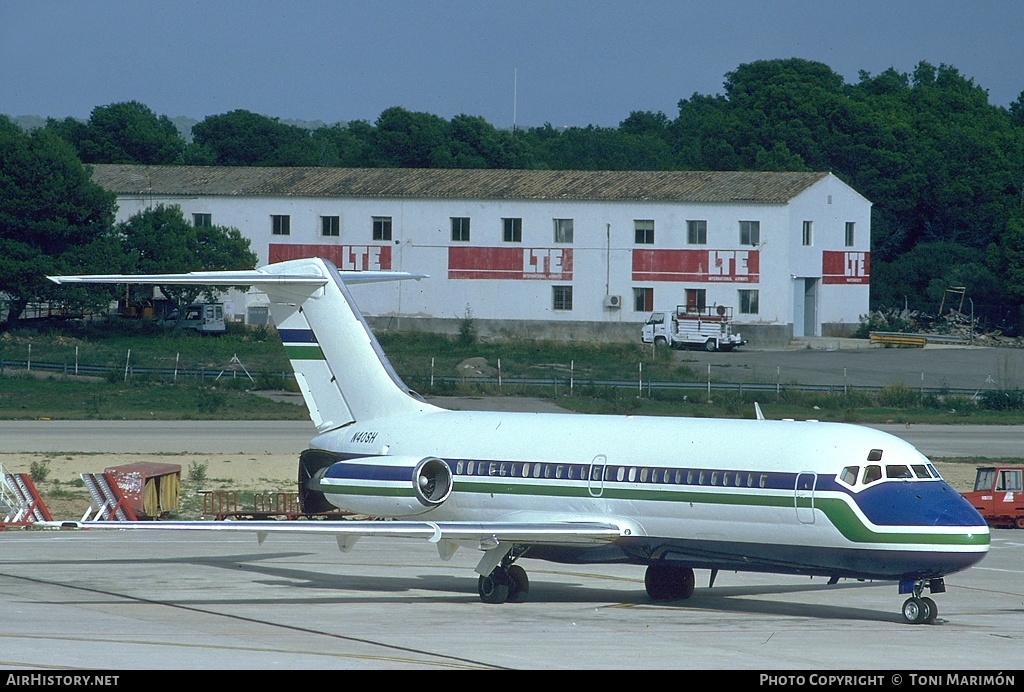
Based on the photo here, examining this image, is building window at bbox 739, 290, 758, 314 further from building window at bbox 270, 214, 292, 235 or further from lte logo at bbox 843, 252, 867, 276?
building window at bbox 270, 214, 292, 235

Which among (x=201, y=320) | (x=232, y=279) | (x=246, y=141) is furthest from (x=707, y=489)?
(x=246, y=141)

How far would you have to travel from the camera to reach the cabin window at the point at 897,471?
22.5 meters

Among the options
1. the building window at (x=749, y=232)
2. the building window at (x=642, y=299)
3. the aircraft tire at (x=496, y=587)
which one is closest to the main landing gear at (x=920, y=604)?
the aircraft tire at (x=496, y=587)

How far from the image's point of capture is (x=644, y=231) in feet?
293

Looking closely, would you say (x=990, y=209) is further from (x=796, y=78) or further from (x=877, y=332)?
(x=796, y=78)

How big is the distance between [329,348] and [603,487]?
25.6 feet

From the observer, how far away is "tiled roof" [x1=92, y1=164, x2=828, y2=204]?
8906 centimetres

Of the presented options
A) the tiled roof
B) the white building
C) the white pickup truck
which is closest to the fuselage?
the white pickup truck

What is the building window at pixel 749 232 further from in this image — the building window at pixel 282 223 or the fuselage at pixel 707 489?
the fuselage at pixel 707 489

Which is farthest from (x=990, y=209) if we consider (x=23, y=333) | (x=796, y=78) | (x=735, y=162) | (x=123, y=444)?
(x=123, y=444)

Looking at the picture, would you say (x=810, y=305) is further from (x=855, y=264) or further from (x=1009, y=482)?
(x=1009, y=482)

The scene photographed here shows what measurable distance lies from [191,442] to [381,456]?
24783mm

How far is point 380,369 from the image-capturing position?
28.8 metres

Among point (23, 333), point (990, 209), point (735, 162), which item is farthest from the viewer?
point (735, 162)
